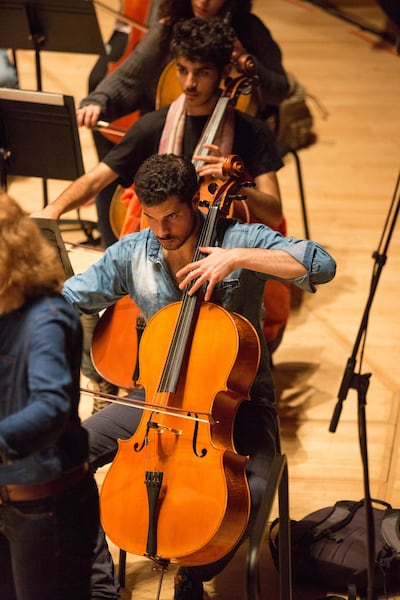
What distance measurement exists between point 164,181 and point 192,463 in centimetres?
71

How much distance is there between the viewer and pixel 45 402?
1.69 m

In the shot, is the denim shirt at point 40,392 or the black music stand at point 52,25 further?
the black music stand at point 52,25

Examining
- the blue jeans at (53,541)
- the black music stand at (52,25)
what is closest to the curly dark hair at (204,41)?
the black music stand at (52,25)

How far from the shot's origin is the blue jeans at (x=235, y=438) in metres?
2.43

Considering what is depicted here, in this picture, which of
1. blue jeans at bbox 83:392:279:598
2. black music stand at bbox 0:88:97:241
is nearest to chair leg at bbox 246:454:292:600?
blue jeans at bbox 83:392:279:598

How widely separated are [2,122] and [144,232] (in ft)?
2.73

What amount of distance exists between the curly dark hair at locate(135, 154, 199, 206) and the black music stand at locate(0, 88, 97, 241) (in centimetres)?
66

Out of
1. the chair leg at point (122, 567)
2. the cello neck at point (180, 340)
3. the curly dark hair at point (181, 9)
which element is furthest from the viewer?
the curly dark hair at point (181, 9)

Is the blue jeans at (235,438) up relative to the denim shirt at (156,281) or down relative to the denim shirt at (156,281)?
down

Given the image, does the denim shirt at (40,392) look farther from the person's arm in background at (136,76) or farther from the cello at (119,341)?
the person's arm in background at (136,76)

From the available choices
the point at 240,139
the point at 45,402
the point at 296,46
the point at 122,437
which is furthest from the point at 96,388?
the point at 296,46

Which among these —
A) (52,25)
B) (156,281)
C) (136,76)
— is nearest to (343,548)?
(156,281)

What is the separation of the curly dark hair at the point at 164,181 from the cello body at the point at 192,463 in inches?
11.6

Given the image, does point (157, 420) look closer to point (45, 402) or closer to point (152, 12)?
point (45, 402)
